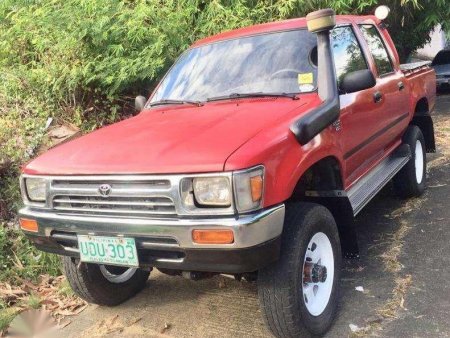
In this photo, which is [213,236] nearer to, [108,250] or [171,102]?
[108,250]

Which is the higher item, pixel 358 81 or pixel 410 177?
pixel 358 81

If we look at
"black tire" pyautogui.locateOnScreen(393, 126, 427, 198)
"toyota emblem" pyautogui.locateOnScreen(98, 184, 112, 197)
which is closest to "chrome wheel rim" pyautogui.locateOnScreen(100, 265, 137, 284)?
"toyota emblem" pyautogui.locateOnScreen(98, 184, 112, 197)

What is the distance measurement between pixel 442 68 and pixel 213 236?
1470 cm

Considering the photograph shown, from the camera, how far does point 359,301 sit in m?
3.37

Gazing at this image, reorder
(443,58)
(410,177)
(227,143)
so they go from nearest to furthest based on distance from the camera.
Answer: (227,143) → (410,177) → (443,58)

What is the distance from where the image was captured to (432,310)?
10.4ft

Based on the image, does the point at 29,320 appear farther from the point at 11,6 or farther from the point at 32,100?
the point at 11,6

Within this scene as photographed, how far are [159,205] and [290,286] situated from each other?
835 millimetres

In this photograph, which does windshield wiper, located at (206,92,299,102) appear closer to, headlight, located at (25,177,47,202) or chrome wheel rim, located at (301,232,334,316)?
chrome wheel rim, located at (301,232,334,316)

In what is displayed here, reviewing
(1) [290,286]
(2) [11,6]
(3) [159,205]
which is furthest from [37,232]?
(2) [11,6]

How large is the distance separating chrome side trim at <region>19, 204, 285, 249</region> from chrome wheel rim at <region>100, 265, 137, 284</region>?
871 mm

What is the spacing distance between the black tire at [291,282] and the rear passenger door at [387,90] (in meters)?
1.82

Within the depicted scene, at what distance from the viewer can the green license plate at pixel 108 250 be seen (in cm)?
266

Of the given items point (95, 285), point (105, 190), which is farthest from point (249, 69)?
point (95, 285)
